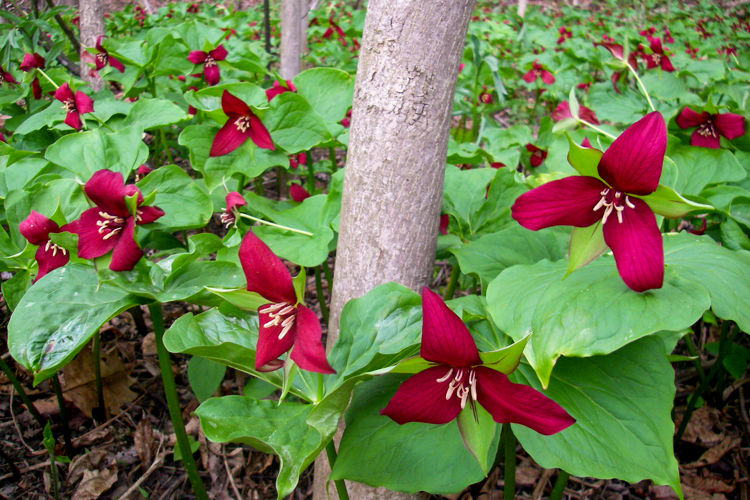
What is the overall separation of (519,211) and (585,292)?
0.21 meters

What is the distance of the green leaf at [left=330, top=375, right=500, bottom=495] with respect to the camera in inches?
35.4

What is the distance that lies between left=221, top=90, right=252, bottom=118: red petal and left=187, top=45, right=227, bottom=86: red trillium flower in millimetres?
604

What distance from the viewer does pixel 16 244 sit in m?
1.31

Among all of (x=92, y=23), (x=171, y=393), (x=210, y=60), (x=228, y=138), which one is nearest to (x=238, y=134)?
(x=228, y=138)

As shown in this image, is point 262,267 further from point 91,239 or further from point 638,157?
point 638,157

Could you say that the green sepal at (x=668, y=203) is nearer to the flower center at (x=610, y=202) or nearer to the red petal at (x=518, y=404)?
the flower center at (x=610, y=202)

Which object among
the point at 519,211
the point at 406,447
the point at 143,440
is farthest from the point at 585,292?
the point at 143,440

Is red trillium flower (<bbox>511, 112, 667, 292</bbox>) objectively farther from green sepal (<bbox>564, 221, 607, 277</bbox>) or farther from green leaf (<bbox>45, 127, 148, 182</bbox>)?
green leaf (<bbox>45, 127, 148, 182</bbox>)

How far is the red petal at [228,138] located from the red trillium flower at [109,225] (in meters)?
0.58

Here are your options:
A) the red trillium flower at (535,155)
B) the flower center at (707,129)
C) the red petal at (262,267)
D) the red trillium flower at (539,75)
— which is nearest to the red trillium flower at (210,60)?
the red trillium flower at (535,155)

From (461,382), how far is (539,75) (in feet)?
10.7

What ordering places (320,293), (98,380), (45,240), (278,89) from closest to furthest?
(45,240) → (98,380) → (320,293) → (278,89)

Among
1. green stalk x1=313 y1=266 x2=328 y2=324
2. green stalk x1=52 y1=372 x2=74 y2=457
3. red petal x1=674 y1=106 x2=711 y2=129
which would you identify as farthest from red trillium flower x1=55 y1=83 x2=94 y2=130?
red petal x1=674 y1=106 x2=711 y2=129

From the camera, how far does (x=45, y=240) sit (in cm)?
115
